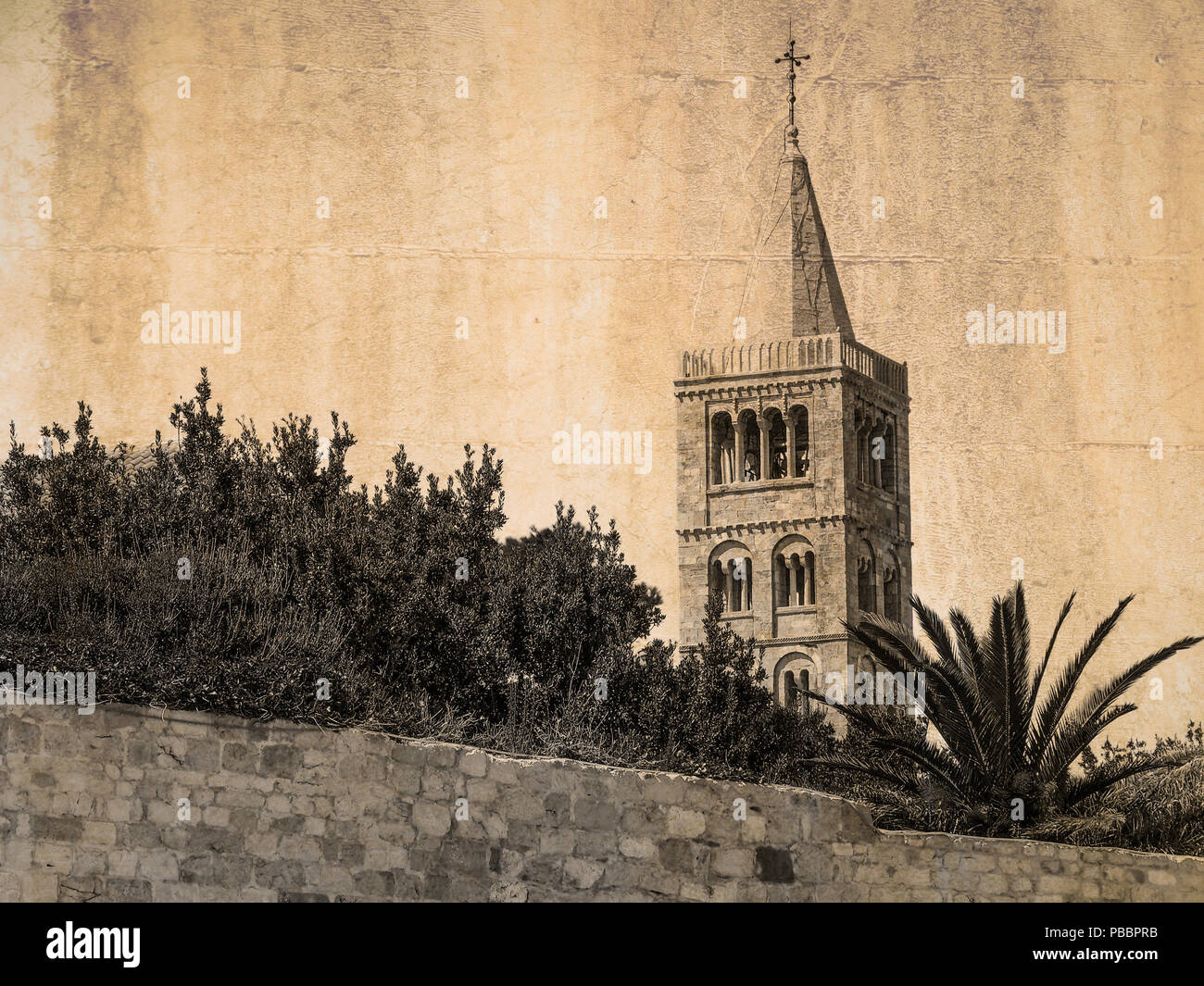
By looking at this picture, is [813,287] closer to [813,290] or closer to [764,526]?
[813,290]

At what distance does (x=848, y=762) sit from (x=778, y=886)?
161 inches

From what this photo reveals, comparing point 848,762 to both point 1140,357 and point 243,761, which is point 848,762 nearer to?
point 243,761

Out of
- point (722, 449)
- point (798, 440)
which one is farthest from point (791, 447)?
point (722, 449)

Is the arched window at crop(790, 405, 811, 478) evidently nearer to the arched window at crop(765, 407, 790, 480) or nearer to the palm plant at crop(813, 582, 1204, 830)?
the arched window at crop(765, 407, 790, 480)

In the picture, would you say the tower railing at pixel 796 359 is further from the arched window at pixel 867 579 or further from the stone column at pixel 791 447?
the arched window at pixel 867 579

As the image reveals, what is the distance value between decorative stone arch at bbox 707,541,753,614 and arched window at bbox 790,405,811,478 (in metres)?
2.73

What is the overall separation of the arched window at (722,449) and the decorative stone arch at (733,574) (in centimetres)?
201

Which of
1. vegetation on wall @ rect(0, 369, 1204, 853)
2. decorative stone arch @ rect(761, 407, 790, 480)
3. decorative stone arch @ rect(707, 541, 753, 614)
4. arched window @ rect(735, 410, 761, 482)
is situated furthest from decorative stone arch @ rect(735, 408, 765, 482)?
vegetation on wall @ rect(0, 369, 1204, 853)

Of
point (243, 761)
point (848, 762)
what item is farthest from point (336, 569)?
point (848, 762)

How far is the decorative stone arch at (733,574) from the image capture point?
4766 centimetres

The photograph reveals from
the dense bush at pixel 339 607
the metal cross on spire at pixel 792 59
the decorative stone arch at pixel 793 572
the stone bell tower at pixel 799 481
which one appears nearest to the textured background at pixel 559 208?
the metal cross on spire at pixel 792 59

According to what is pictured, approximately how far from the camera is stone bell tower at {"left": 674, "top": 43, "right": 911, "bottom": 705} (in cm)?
4638

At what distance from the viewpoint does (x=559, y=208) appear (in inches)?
1026

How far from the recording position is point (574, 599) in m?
19.1
